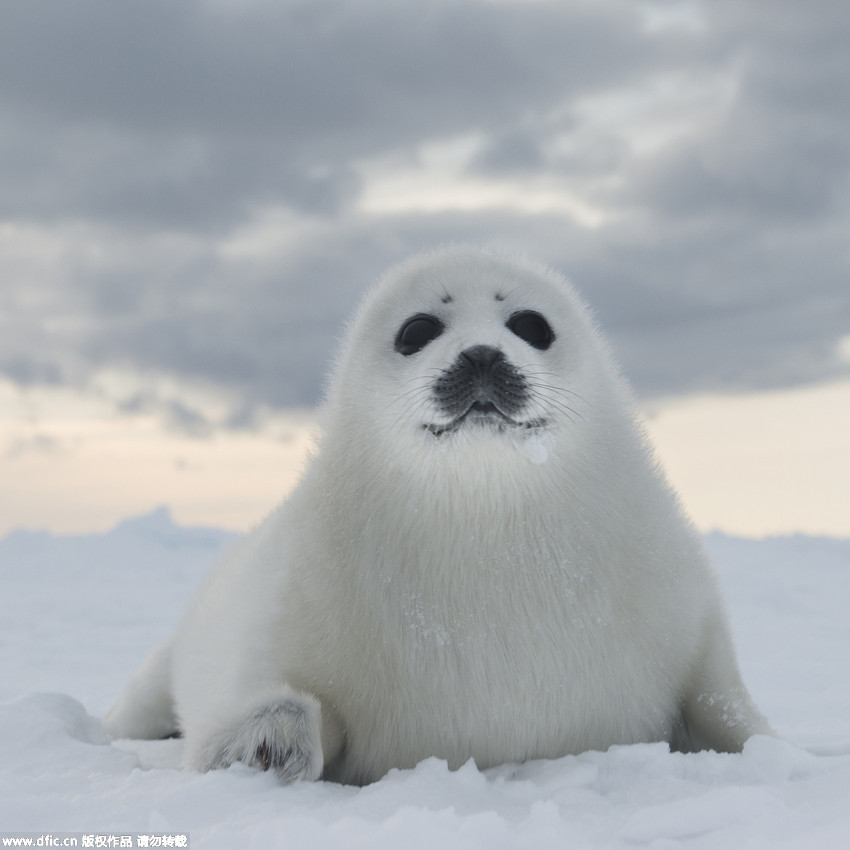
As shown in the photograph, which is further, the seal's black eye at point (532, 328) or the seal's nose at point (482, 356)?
the seal's black eye at point (532, 328)

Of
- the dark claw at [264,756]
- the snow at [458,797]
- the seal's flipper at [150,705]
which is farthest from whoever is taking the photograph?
the seal's flipper at [150,705]

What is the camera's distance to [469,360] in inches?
115

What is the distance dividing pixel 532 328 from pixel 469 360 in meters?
0.50

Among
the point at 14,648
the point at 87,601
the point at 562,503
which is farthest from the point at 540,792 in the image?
the point at 87,601

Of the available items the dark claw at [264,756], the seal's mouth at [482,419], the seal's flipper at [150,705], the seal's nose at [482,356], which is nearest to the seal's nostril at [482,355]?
the seal's nose at [482,356]

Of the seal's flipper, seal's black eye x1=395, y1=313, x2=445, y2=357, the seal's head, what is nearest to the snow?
the seal's flipper

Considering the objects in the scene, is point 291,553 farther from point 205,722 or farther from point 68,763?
point 68,763

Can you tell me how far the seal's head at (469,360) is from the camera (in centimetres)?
294

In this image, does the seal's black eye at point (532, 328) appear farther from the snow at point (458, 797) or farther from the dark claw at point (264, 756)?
the dark claw at point (264, 756)

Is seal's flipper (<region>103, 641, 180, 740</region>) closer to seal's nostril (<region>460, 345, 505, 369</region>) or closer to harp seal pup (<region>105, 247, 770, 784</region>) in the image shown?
harp seal pup (<region>105, 247, 770, 784</region>)

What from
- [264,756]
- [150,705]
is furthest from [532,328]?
[150,705]

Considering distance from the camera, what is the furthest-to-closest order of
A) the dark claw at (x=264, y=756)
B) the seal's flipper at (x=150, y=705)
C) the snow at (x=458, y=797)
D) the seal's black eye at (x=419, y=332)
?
the seal's flipper at (x=150, y=705)
the seal's black eye at (x=419, y=332)
the dark claw at (x=264, y=756)
the snow at (x=458, y=797)

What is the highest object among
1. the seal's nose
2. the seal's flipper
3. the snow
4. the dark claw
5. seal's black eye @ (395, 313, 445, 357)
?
seal's black eye @ (395, 313, 445, 357)

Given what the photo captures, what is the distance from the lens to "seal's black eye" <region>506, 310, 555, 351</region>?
3.32 metres
